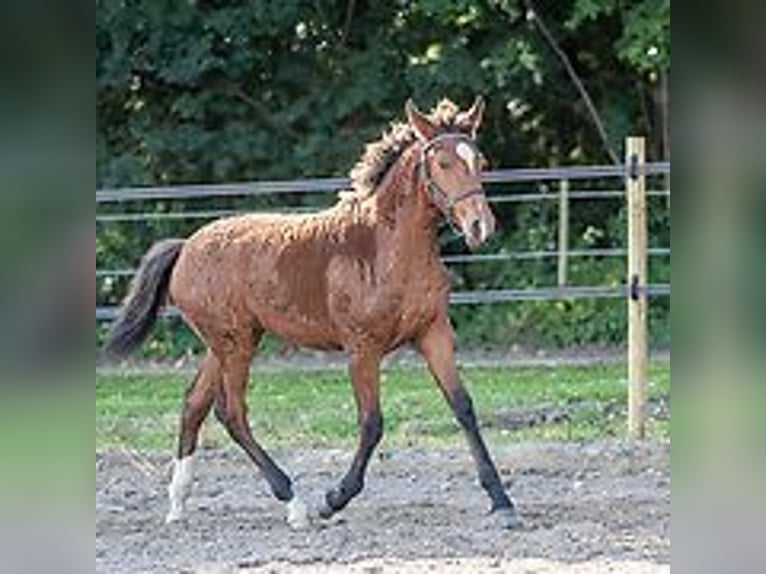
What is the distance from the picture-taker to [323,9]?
1372 centimetres

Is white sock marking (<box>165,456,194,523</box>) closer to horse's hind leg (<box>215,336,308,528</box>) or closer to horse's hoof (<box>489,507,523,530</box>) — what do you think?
horse's hind leg (<box>215,336,308,528</box>)

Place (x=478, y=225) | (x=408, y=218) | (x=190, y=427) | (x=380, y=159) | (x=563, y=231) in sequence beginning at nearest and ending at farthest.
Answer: (x=478, y=225), (x=408, y=218), (x=380, y=159), (x=190, y=427), (x=563, y=231)

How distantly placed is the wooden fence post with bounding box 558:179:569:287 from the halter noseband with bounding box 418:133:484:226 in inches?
227

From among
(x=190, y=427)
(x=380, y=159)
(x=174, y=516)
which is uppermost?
(x=380, y=159)

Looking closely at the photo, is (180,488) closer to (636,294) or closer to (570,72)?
→ (636,294)

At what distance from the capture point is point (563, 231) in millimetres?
12016

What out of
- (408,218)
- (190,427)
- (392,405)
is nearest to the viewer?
(408,218)

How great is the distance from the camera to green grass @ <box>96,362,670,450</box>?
7738mm

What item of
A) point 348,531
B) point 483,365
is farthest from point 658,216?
point 348,531

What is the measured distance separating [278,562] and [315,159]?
895 centimetres

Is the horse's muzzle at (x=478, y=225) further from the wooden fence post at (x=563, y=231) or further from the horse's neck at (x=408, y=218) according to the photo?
the wooden fence post at (x=563, y=231)

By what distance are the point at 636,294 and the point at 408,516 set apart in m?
2.35

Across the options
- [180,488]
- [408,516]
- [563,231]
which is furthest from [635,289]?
[563,231]

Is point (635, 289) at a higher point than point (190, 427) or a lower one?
higher
